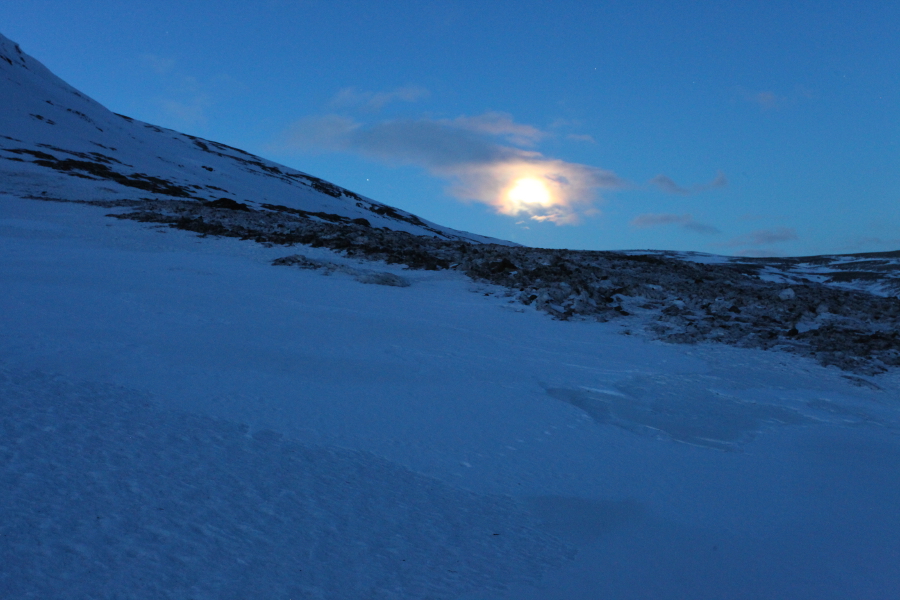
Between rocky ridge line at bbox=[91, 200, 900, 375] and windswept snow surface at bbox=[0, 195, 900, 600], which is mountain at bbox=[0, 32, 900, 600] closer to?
windswept snow surface at bbox=[0, 195, 900, 600]

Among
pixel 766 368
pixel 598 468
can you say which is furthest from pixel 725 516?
pixel 766 368

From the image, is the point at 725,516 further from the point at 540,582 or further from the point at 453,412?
the point at 453,412

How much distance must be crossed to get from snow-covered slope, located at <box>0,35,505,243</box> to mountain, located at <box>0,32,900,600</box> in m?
21.1

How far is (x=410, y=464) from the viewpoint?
3.76 metres

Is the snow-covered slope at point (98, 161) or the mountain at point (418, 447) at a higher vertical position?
the snow-covered slope at point (98, 161)

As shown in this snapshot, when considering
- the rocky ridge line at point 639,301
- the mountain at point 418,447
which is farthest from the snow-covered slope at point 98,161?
the mountain at point 418,447

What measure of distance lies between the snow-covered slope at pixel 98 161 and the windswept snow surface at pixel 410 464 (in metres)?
22.0

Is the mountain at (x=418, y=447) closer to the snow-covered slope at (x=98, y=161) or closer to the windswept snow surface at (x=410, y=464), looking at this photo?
the windswept snow surface at (x=410, y=464)

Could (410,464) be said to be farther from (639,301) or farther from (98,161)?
(98,161)

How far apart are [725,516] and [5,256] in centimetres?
1211

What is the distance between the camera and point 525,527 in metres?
3.19

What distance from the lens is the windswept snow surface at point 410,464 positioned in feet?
8.32

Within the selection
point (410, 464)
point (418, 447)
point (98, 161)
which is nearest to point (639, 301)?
point (418, 447)

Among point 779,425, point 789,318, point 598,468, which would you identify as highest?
point 789,318
